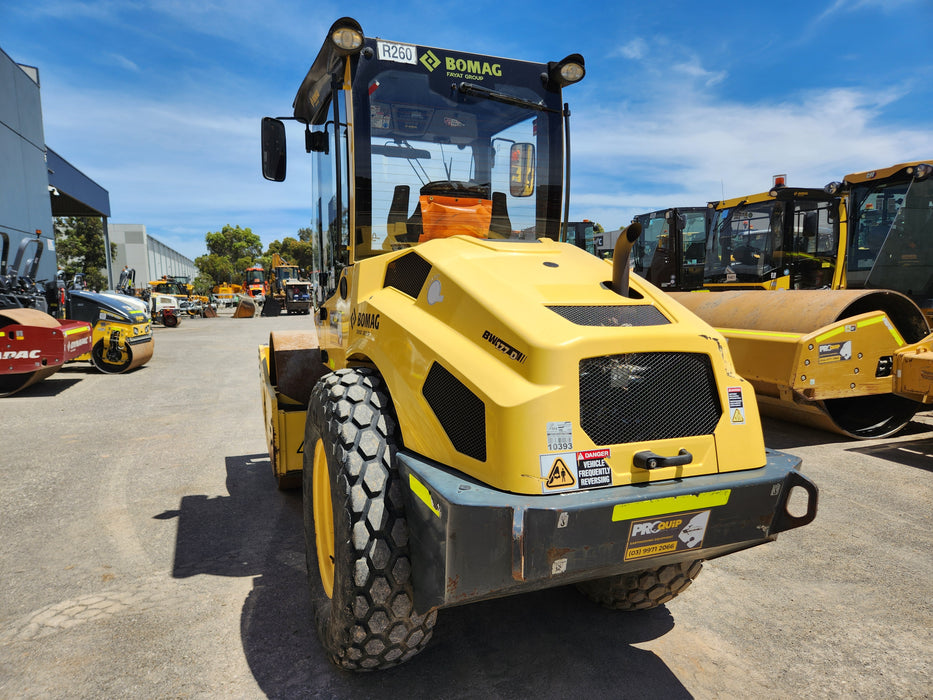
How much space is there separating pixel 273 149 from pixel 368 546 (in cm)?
248

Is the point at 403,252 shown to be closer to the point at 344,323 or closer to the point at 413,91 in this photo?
the point at 344,323

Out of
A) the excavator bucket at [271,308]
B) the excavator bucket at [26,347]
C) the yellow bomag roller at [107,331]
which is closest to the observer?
the excavator bucket at [26,347]

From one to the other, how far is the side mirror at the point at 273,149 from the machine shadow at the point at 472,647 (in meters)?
2.20

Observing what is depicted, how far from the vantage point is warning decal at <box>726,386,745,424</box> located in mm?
2191

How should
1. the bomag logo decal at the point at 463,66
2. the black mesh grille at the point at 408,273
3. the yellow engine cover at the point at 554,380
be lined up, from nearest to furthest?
1. the yellow engine cover at the point at 554,380
2. the black mesh grille at the point at 408,273
3. the bomag logo decal at the point at 463,66

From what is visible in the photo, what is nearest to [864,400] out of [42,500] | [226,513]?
[226,513]

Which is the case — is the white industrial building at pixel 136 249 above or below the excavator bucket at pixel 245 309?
above

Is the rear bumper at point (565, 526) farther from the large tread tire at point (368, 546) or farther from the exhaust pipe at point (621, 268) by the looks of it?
the exhaust pipe at point (621, 268)

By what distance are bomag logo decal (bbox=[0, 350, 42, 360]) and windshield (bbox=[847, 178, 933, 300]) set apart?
37.0ft

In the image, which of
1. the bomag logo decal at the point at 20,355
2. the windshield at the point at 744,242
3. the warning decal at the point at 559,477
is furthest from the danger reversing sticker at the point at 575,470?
the bomag logo decal at the point at 20,355

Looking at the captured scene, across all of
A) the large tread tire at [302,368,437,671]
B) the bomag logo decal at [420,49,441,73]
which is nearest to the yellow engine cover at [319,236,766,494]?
the large tread tire at [302,368,437,671]

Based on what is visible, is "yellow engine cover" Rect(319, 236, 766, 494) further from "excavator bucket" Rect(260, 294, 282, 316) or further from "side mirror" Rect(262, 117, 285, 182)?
"excavator bucket" Rect(260, 294, 282, 316)

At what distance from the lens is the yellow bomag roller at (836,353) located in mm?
5309

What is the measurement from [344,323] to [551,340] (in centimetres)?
148
